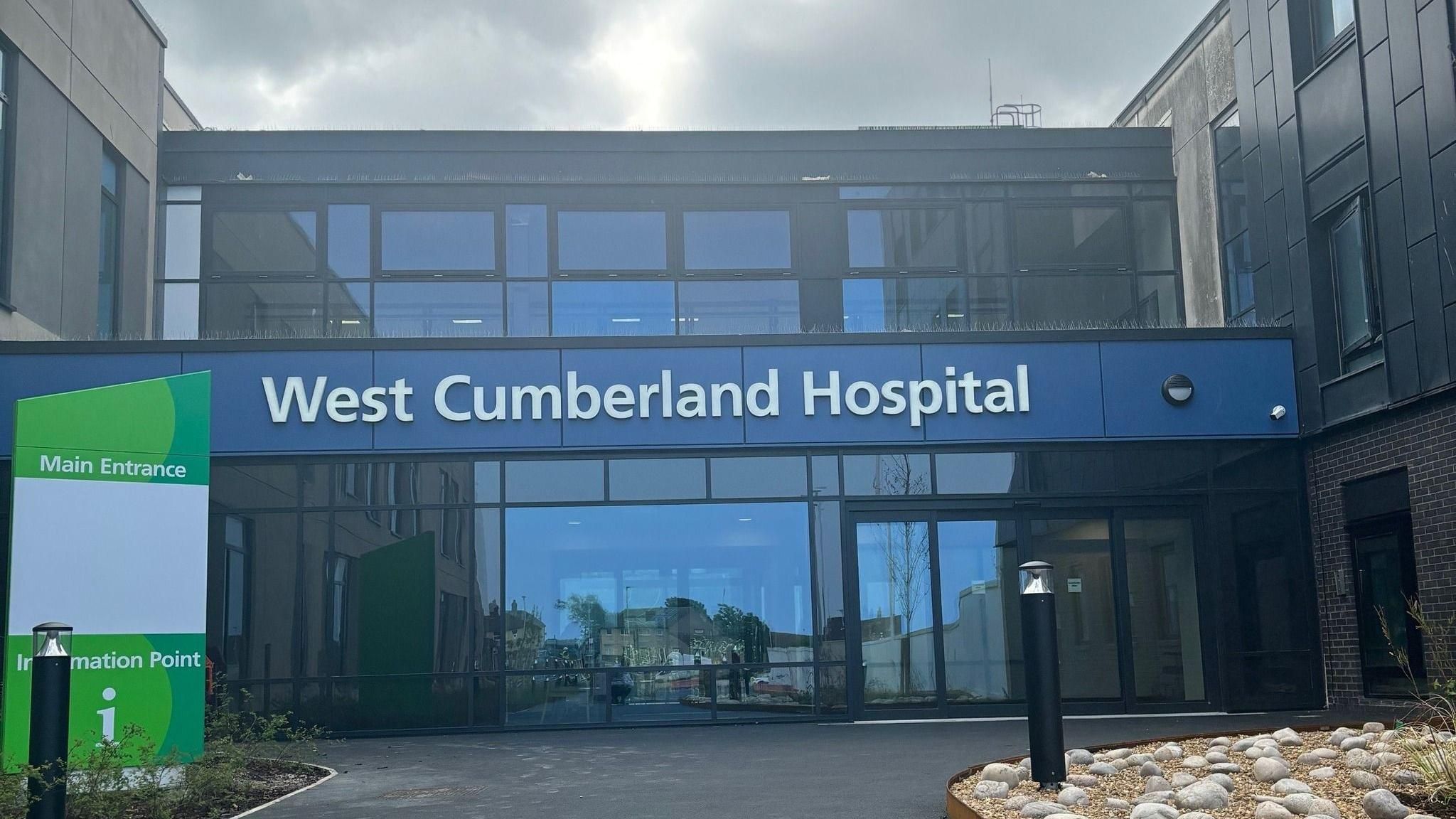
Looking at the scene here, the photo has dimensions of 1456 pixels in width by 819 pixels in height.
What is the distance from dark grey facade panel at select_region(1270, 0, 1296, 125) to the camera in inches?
622

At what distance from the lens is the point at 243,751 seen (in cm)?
1112

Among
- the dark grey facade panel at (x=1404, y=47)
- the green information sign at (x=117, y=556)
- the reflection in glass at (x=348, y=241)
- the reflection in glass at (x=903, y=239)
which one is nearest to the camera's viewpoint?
the green information sign at (x=117, y=556)

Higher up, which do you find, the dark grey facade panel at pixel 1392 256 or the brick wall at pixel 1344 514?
the dark grey facade panel at pixel 1392 256

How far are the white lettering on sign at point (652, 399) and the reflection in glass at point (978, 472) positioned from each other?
0.48m

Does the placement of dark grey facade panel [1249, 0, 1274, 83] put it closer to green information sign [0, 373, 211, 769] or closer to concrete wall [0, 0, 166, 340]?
green information sign [0, 373, 211, 769]

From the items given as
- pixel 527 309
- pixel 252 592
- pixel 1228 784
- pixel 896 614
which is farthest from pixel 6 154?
pixel 1228 784

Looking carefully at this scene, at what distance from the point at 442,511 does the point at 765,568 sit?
3492mm

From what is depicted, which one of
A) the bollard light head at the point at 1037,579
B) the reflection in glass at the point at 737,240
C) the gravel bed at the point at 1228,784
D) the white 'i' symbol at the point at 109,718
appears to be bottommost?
the gravel bed at the point at 1228,784

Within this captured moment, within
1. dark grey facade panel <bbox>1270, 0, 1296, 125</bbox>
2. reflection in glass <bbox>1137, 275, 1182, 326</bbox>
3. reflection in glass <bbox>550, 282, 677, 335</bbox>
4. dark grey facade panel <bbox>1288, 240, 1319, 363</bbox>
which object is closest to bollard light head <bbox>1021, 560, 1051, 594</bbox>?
dark grey facade panel <bbox>1288, 240, 1319, 363</bbox>

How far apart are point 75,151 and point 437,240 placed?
4430mm

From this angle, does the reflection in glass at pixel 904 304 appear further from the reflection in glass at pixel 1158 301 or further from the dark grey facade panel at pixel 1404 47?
the dark grey facade panel at pixel 1404 47

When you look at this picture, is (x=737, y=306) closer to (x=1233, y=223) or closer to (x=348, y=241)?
(x=348, y=241)

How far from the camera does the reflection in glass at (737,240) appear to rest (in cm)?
1875

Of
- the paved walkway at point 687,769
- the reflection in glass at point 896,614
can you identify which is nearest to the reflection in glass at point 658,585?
the reflection in glass at point 896,614
